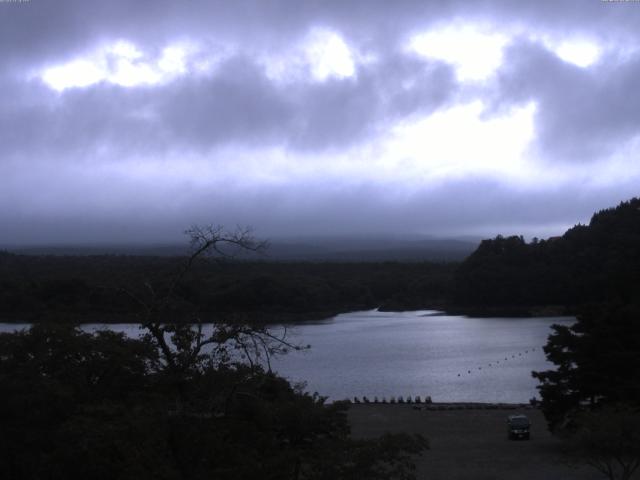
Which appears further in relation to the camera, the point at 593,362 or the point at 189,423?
the point at 593,362

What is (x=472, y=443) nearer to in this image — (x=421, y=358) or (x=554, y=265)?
(x=421, y=358)

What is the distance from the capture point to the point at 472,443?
21.1m

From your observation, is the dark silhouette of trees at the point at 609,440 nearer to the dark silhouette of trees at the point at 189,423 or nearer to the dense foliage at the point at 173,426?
the dense foliage at the point at 173,426

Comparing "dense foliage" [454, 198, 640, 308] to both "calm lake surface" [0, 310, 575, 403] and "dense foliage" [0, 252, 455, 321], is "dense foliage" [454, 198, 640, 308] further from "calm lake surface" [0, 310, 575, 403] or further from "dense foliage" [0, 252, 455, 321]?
"dense foliage" [0, 252, 455, 321]

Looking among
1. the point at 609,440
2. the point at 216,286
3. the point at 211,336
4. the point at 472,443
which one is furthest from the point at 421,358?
the point at 211,336

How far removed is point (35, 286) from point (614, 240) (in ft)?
163

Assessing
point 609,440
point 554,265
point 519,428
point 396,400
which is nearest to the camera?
point 609,440

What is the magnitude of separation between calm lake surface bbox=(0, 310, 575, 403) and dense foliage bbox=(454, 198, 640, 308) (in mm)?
4317

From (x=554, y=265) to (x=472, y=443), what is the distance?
53454 millimetres

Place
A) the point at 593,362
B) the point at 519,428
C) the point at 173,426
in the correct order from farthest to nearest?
the point at 519,428 < the point at 593,362 < the point at 173,426

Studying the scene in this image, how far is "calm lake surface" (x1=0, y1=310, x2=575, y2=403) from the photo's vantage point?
3450 cm

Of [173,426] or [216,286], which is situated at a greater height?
[216,286]

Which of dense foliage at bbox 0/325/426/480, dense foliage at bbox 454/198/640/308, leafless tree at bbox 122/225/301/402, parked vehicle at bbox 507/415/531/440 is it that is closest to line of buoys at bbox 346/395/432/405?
parked vehicle at bbox 507/415/531/440

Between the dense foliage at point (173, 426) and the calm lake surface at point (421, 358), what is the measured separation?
512 inches
